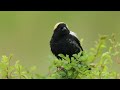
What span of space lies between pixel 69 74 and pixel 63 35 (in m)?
1.25

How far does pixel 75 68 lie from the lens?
2.02 meters

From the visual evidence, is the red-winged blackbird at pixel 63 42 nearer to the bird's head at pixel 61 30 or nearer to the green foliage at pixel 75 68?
the bird's head at pixel 61 30

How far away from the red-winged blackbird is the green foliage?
1.06 metres

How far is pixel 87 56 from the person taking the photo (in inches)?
82.9

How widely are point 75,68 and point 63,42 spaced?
1248 mm

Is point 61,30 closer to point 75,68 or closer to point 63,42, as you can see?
point 63,42

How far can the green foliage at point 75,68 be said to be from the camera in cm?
200

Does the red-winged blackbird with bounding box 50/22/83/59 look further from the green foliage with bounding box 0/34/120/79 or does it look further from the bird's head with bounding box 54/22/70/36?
the green foliage with bounding box 0/34/120/79

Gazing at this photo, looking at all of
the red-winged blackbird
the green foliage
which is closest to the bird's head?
the red-winged blackbird

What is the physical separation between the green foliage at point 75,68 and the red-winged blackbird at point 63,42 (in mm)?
1056

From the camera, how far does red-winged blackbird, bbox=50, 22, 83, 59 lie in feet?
10.5
